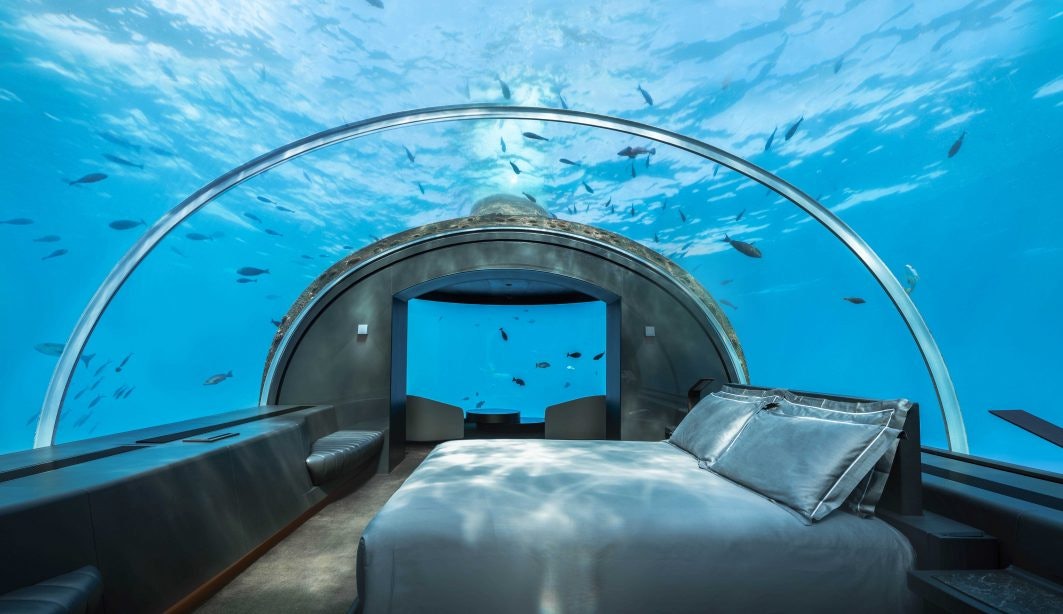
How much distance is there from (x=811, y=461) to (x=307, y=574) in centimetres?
273

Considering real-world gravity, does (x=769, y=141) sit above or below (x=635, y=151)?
below

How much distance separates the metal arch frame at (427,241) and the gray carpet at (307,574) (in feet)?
7.69

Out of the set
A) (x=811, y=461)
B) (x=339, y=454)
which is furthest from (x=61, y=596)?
(x=811, y=461)

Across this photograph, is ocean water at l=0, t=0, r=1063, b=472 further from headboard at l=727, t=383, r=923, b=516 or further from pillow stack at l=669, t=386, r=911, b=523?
headboard at l=727, t=383, r=923, b=516

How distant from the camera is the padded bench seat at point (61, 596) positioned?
140cm

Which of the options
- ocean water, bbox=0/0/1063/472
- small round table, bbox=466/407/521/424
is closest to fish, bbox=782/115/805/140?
ocean water, bbox=0/0/1063/472

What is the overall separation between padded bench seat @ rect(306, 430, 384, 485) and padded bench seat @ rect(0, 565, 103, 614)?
2.07 metres

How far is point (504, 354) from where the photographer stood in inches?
1112

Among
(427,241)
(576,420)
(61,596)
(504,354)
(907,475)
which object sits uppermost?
(427,241)

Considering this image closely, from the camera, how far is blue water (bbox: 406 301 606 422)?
25328 millimetres

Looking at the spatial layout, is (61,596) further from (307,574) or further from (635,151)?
(635,151)

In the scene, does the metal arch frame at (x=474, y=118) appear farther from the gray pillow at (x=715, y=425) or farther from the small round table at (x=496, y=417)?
the small round table at (x=496, y=417)

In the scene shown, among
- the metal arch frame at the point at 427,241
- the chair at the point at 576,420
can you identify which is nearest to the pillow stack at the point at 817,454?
the metal arch frame at the point at 427,241

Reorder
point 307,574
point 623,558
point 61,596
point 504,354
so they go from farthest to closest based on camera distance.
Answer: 1. point 504,354
2. point 307,574
3. point 623,558
4. point 61,596
